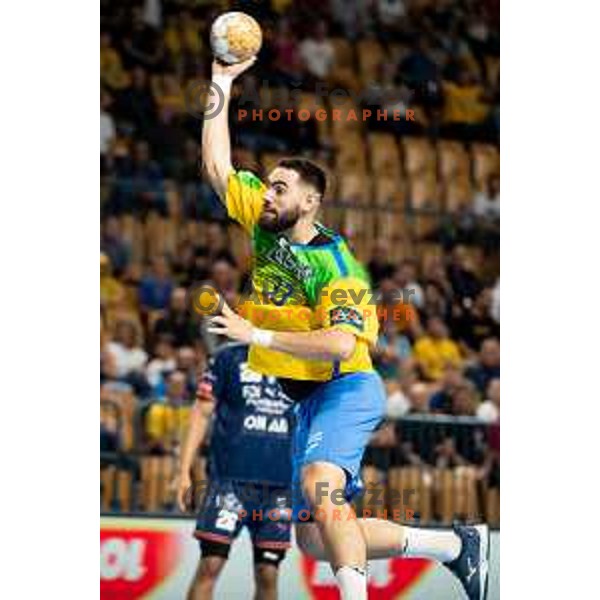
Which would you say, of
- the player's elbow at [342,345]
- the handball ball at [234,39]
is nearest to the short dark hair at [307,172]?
the handball ball at [234,39]

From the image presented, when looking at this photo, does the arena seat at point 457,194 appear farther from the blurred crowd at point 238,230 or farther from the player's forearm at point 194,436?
the player's forearm at point 194,436

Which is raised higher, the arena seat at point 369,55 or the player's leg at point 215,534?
the arena seat at point 369,55

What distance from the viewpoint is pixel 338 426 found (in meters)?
10.3

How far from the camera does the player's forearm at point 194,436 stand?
11719mm

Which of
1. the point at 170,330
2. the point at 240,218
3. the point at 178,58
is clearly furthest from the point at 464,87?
the point at 240,218

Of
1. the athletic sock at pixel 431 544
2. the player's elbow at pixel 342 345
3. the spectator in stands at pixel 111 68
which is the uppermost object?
the spectator in stands at pixel 111 68

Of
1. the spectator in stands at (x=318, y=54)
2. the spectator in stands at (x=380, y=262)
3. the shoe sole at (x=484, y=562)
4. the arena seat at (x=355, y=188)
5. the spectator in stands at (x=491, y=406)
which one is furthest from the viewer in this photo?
the spectator in stands at (x=318, y=54)

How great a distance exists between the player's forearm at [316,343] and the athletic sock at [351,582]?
1.16 m

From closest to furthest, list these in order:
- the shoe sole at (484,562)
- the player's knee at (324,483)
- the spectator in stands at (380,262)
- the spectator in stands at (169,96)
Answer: the player's knee at (324,483), the shoe sole at (484,562), the spectator in stands at (380,262), the spectator in stands at (169,96)

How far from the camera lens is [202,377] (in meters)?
11.8

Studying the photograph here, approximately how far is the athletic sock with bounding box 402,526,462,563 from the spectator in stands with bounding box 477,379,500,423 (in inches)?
81.4
